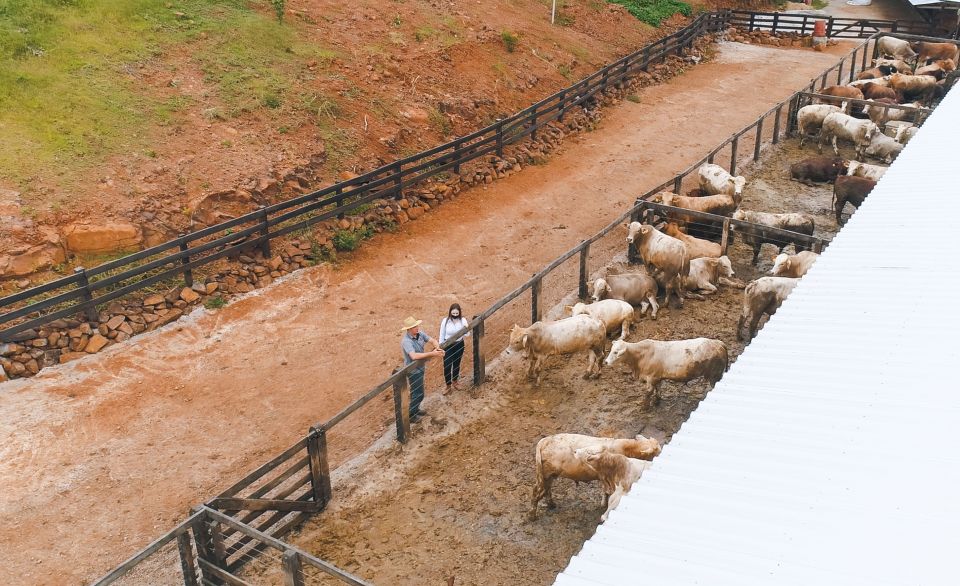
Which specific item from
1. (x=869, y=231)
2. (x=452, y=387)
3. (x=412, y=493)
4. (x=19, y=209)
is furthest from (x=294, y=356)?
(x=869, y=231)

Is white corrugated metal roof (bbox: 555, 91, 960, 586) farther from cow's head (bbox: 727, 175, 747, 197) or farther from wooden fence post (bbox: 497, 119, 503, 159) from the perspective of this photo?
wooden fence post (bbox: 497, 119, 503, 159)

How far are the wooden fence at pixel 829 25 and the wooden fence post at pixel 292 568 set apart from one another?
3326 centimetres

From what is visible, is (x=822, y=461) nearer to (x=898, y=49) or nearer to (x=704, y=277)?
(x=704, y=277)

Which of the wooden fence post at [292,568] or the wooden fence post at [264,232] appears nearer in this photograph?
the wooden fence post at [292,568]

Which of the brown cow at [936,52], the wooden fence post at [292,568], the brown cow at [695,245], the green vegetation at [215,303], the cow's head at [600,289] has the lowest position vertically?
the green vegetation at [215,303]

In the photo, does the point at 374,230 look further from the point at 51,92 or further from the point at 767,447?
the point at 767,447

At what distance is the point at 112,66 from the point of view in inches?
697

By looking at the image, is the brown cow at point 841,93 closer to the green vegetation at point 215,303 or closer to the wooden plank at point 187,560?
the green vegetation at point 215,303

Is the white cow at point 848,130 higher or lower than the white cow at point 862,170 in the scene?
higher

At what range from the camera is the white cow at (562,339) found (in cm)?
1138

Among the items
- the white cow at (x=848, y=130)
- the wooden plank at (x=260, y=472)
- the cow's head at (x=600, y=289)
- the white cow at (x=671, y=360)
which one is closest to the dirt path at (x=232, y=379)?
the wooden plank at (x=260, y=472)

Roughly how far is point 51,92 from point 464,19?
508 inches

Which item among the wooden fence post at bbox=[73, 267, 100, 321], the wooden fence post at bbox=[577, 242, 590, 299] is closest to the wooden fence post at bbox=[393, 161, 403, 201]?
the wooden fence post at bbox=[577, 242, 590, 299]

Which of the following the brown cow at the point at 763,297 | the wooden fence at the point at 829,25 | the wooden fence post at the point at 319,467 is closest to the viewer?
the wooden fence post at the point at 319,467
